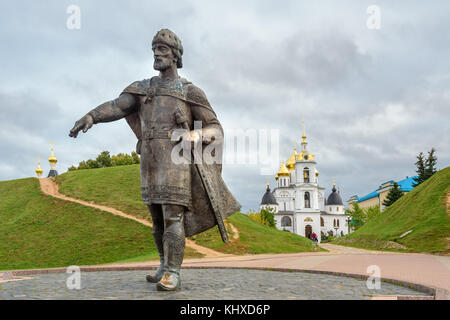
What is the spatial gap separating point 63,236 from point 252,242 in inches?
360

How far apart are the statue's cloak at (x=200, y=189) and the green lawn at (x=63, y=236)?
422 inches

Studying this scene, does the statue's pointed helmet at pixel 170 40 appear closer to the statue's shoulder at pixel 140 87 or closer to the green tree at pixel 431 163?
the statue's shoulder at pixel 140 87

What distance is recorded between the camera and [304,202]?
82.8 meters

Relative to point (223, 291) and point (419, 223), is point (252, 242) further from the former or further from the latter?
point (223, 291)

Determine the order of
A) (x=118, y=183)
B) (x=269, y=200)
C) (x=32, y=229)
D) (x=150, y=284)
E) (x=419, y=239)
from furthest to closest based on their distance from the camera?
(x=269, y=200) < (x=118, y=183) < (x=419, y=239) < (x=32, y=229) < (x=150, y=284)

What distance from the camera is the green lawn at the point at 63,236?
51.3 ft

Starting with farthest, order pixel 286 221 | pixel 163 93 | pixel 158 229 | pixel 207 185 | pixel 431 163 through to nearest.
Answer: pixel 286 221 → pixel 431 163 → pixel 158 229 → pixel 163 93 → pixel 207 185

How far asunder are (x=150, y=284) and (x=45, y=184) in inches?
979

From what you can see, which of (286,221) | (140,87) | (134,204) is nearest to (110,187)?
(134,204)

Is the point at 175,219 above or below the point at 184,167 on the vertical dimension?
below

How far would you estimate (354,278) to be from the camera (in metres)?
6.39

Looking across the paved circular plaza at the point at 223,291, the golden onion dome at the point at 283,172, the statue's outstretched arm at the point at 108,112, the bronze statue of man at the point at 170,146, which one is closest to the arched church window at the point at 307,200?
the golden onion dome at the point at 283,172

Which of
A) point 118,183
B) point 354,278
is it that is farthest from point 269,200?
point 354,278
